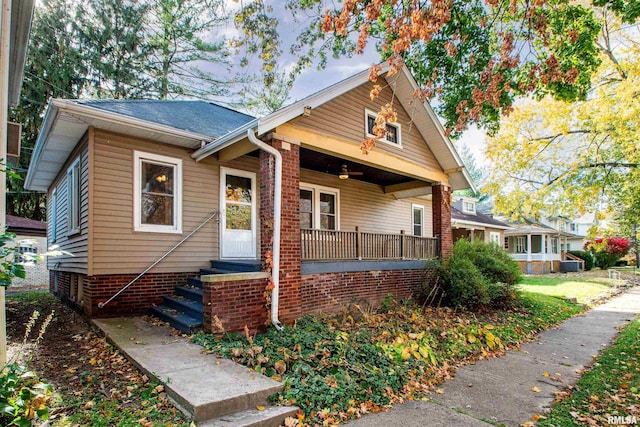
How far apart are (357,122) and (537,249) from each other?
27733mm

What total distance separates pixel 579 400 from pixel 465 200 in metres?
20.5

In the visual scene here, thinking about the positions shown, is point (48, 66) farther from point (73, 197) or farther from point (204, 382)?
point (204, 382)

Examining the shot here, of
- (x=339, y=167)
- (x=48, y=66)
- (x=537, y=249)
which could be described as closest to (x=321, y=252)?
(x=339, y=167)

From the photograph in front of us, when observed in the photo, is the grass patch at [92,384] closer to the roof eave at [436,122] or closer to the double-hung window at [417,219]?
the roof eave at [436,122]

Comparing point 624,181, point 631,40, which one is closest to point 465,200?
point 624,181

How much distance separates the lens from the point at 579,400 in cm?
472

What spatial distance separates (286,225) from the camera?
22.0 ft

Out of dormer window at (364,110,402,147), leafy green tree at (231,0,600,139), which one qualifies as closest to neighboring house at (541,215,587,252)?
leafy green tree at (231,0,600,139)

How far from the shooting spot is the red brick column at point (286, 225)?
6.57 meters

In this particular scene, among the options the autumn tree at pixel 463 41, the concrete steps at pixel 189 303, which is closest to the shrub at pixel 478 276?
the autumn tree at pixel 463 41

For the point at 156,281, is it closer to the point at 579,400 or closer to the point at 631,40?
the point at 579,400

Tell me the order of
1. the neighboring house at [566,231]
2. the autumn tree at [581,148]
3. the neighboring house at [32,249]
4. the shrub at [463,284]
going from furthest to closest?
the neighboring house at [566,231]
the neighboring house at [32,249]
the autumn tree at [581,148]
the shrub at [463,284]

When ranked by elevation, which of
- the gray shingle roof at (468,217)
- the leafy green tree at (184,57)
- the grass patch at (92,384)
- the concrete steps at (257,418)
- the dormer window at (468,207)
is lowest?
the concrete steps at (257,418)

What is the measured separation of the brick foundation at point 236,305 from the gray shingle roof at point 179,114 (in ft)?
12.0
